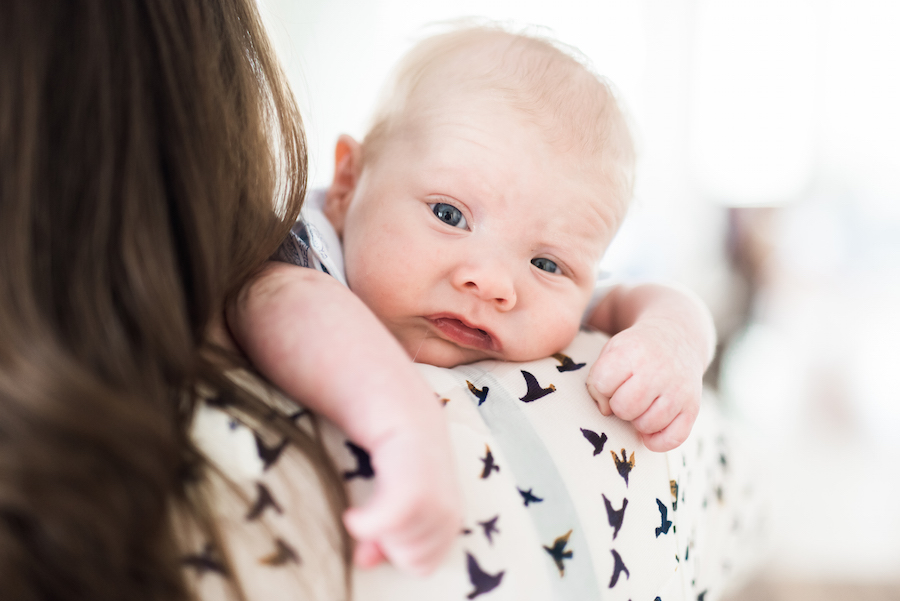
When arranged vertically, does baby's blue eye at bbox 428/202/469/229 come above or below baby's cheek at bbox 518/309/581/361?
above

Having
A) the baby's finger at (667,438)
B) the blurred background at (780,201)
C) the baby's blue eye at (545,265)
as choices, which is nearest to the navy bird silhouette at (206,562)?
the baby's finger at (667,438)

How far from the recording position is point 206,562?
403mm

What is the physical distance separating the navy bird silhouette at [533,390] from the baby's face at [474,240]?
0.50 ft

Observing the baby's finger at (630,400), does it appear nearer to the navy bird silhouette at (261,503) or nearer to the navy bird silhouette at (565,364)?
the navy bird silhouette at (565,364)

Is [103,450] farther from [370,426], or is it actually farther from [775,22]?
[775,22]

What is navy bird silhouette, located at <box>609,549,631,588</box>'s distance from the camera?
0.54 metres

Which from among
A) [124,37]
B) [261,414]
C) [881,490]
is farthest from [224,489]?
[881,490]

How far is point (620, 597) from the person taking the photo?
0.54 metres

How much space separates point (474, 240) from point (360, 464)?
1.24 feet

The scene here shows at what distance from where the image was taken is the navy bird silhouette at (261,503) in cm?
42

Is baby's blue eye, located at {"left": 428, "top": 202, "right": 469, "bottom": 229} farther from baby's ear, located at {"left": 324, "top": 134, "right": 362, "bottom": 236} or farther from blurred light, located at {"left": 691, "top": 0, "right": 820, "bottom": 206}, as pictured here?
blurred light, located at {"left": 691, "top": 0, "right": 820, "bottom": 206}

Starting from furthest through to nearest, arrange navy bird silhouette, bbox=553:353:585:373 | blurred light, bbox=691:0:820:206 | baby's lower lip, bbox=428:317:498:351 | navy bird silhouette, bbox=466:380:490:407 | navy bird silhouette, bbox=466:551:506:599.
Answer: blurred light, bbox=691:0:820:206 → baby's lower lip, bbox=428:317:498:351 → navy bird silhouette, bbox=553:353:585:373 → navy bird silhouette, bbox=466:380:490:407 → navy bird silhouette, bbox=466:551:506:599

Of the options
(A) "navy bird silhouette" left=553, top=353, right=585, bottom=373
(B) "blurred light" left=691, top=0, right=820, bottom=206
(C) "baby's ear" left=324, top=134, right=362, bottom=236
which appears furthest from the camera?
(B) "blurred light" left=691, top=0, right=820, bottom=206

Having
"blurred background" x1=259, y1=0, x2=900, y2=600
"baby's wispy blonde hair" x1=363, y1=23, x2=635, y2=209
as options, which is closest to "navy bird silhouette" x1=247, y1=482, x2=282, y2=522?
"baby's wispy blonde hair" x1=363, y1=23, x2=635, y2=209
